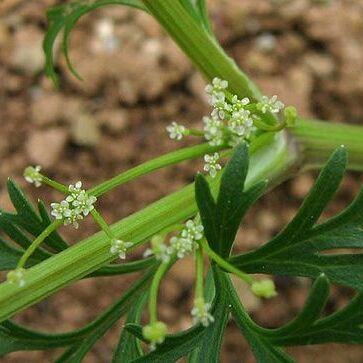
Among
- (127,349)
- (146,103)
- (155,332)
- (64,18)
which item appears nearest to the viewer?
(155,332)

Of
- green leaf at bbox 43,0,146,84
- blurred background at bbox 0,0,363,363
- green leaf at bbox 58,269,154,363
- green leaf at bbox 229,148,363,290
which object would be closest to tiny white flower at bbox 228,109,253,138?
green leaf at bbox 229,148,363,290

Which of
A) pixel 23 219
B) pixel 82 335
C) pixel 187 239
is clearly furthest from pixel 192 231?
pixel 82 335

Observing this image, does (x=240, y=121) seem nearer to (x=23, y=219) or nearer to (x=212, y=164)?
(x=212, y=164)

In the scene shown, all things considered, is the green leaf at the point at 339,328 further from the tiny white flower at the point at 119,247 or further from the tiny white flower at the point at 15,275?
the tiny white flower at the point at 15,275

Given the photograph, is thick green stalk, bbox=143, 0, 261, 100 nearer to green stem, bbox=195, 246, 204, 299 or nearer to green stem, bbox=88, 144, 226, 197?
green stem, bbox=88, 144, 226, 197

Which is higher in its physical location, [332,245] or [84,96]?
[84,96]

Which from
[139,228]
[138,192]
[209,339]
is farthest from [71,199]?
[138,192]

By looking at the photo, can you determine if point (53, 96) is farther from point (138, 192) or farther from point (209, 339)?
point (209, 339)
